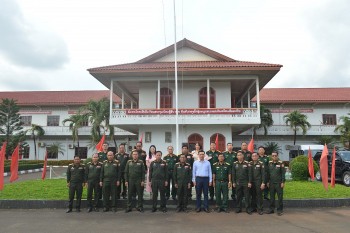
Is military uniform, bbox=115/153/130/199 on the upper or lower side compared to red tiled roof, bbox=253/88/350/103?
lower

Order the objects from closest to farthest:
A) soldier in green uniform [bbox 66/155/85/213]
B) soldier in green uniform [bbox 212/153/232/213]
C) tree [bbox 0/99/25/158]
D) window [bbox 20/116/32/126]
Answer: soldier in green uniform [bbox 212/153/232/213] → soldier in green uniform [bbox 66/155/85/213] → tree [bbox 0/99/25/158] → window [bbox 20/116/32/126]

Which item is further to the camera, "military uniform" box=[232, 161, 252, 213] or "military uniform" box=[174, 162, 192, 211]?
"military uniform" box=[174, 162, 192, 211]

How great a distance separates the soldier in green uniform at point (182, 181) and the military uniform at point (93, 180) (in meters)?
2.05

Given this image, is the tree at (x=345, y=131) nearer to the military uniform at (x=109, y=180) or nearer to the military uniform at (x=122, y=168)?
the military uniform at (x=122, y=168)

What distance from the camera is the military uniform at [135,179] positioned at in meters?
8.09

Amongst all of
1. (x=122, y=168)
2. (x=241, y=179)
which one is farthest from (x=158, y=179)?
(x=241, y=179)

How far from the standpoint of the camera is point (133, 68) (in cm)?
1803

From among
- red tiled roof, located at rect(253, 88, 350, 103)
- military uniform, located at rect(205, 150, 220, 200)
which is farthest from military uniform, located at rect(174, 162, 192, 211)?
red tiled roof, located at rect(253, 88, 350, 103)

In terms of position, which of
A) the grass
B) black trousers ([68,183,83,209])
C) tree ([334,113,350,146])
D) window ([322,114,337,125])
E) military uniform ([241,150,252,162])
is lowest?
the grass

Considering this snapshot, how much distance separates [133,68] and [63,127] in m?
15.7

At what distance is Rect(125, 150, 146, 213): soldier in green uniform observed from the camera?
26.5 feet

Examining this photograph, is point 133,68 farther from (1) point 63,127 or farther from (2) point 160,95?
(1) point 63,127

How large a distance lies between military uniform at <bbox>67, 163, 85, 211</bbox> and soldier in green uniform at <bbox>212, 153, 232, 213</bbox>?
3529 mm

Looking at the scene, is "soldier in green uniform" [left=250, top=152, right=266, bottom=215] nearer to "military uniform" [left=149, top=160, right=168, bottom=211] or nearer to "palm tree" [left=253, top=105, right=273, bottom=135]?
"military uniform" [left=149, top=160, right=168, bottom=211]
